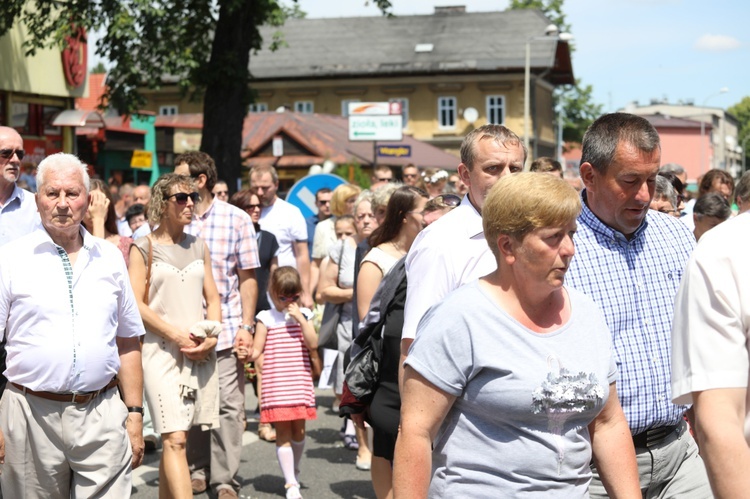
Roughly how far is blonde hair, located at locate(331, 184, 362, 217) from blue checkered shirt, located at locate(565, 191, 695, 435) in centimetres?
725

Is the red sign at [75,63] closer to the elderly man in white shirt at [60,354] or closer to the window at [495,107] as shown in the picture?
the elderly man in white shirt at [60,354]

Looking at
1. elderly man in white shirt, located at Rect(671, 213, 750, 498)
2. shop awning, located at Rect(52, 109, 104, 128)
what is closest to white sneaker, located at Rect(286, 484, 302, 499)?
elderly man in white shirt, located at Rect(671, 213, 750, 498)

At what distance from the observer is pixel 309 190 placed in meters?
14.3

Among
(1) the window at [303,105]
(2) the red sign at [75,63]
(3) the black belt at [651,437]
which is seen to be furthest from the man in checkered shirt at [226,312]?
(1) the window at [303,105]

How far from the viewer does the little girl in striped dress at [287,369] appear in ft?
25.9

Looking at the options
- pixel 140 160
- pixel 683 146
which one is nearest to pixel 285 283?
pixel 140 160

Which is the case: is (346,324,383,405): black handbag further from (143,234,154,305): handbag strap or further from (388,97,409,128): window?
(388,97,409,128): window

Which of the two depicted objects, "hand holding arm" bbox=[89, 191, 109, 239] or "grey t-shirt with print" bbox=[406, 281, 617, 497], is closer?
"grey t-shirt with print" bbox=[406, 281, 617, 497]

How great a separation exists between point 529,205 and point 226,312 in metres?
4.55

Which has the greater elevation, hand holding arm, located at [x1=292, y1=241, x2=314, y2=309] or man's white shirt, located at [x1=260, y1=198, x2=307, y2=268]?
man's white shirt, located at [x1=260, y1=198, x2=307, y2=268]

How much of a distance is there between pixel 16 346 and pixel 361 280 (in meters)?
2.13

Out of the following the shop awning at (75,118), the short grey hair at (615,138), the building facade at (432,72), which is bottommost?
the short grey hair at (615,138)

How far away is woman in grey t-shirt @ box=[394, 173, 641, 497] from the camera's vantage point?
3.26 metres

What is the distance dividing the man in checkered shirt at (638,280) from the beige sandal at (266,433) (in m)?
5.95
